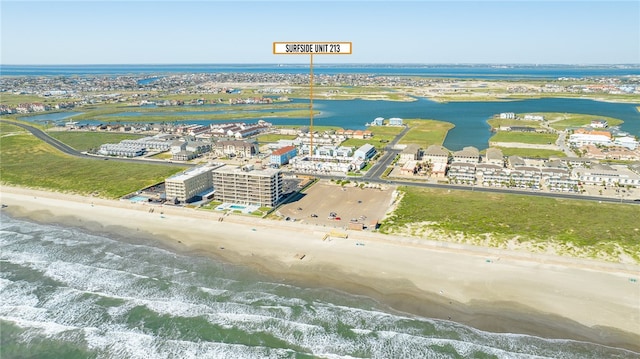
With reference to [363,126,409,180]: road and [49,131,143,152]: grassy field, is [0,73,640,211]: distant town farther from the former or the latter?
[49,131,143,152]: grassy field

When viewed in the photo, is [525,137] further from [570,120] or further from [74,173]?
[74,173]

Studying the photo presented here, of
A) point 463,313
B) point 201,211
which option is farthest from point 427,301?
point 201,211

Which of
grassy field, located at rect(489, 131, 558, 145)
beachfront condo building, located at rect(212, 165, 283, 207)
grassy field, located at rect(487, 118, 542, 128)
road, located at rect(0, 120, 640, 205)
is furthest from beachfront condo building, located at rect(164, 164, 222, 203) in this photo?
grassy field, located at rect(487, 118, 542, 128)

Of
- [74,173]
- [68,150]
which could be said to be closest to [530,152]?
[74,173]

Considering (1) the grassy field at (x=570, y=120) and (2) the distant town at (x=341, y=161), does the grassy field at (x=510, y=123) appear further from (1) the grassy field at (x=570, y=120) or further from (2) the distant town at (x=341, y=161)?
(1) the grassy field at (x=570, y=120)

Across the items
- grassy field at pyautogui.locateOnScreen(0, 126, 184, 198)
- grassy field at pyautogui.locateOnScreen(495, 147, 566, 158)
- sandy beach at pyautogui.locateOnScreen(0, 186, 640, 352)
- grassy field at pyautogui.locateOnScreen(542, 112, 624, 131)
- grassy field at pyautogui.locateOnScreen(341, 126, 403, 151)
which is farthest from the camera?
grassy field at pyautogui.locateOnScreen(542, 112, 624, 131)

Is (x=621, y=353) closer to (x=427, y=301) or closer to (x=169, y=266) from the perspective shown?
(x=427, y=301)

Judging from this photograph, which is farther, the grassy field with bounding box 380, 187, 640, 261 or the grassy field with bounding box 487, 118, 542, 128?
the grassy field with bounding box 487, 118, 542, 128
